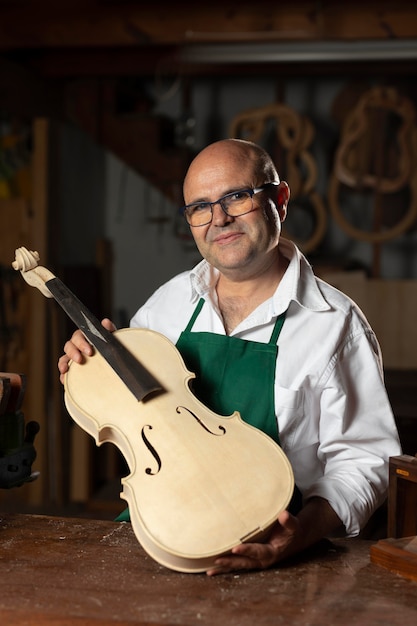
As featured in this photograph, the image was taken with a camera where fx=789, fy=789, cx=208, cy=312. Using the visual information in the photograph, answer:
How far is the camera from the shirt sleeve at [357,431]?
1984 mm

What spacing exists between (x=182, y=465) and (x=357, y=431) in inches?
22.4

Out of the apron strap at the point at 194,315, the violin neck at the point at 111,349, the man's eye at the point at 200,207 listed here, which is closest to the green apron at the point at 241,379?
the apron strap at the point at 194,315

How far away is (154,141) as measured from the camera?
19.6 ft

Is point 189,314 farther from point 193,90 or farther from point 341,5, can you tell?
point 193,90

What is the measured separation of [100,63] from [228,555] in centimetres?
494

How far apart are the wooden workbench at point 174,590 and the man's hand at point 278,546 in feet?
0.10

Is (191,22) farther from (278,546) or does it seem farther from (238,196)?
(278,546)

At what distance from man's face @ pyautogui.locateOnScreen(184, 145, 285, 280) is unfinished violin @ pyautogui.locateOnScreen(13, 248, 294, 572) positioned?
291 millimetres

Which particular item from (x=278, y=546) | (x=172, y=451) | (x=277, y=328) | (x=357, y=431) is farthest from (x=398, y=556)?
(x=277, y=328)

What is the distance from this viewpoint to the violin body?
1.60m

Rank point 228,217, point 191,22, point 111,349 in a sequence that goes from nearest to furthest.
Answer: point 111,349
point 228,217
point 191,22

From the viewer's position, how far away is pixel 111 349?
1.97 metres

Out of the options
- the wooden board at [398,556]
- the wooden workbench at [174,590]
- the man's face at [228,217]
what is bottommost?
the wooden workbench at [174,590]

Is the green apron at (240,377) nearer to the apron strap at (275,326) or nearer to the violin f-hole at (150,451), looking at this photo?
the apron strap at (275,326)
